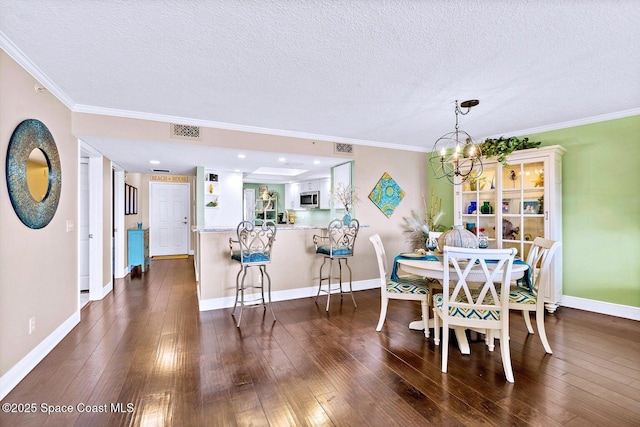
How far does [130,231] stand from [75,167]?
112 inches

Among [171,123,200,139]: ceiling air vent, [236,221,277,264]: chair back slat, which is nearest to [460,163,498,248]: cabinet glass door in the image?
[236,221,277,264]: chair back slat

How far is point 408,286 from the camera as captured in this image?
3.00 m

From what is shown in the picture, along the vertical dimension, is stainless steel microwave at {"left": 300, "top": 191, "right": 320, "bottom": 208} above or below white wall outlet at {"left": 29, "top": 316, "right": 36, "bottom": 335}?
above

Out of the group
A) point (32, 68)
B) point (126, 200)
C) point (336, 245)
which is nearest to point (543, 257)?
point (336, 245)

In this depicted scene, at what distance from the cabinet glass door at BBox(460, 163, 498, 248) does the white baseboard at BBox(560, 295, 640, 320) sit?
1088 mm

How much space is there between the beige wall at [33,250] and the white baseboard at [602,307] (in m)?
5.76

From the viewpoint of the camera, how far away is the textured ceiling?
5.71ft

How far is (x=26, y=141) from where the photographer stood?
90.1 inches

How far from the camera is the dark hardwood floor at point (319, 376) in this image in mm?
1798

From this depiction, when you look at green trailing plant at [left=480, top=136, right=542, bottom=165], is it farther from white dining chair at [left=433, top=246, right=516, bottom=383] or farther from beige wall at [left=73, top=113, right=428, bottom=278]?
white dining chair at [left=433, top=246, right=516, bottom=383]

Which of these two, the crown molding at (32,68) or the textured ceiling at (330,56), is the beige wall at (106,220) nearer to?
the textured ceiling at (330,56)

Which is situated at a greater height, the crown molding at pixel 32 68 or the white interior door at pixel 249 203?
the crown molding at pixel 32 68

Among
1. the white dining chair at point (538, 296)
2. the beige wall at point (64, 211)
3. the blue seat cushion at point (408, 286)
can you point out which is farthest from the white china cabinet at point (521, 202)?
the blue seat cushion at point (408, 286)

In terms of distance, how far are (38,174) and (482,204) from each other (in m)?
5.33
